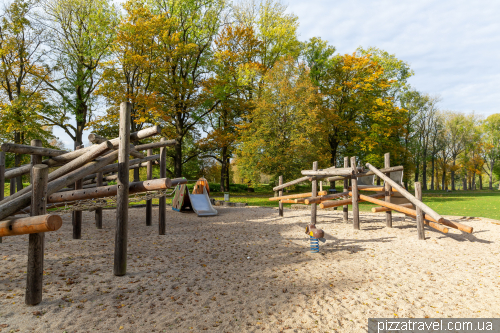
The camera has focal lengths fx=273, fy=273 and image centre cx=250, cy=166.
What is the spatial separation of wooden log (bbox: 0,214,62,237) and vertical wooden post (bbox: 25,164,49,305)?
2.72 feet

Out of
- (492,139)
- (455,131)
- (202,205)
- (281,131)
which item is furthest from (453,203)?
(492,139)

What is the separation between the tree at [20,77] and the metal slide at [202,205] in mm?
11251

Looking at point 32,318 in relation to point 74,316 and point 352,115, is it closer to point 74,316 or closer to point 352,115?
point 74,316

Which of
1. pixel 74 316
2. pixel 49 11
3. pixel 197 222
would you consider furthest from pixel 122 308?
pixel 49 11

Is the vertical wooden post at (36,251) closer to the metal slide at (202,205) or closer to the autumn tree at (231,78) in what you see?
the metal slide at (202,205)

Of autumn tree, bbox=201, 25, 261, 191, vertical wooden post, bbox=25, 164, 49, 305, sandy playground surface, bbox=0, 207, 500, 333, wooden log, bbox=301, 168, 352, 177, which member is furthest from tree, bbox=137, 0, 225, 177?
vertical wooden post, bbox=25, 164, 49, 305

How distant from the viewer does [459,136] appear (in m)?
37.6

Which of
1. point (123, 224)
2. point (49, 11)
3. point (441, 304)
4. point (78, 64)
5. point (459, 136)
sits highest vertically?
point (49, 11)

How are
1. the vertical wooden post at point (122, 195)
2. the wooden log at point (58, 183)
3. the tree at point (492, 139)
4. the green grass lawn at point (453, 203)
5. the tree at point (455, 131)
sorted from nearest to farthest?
the wooden log at point (58, 183), the vertical wooden post at point (122, 195), the green grass lawn at point (453, 203), the tree at point (455, 131), the tree at point (492, 139)

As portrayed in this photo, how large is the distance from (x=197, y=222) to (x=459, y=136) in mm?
41555

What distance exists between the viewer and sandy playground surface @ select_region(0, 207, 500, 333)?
337 centimetres

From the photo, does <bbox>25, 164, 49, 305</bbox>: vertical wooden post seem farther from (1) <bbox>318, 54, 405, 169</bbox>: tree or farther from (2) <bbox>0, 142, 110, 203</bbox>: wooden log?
(1) <bbox>318, 54, 405, 169</bbox>: tree

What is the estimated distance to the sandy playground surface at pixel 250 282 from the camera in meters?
3.37

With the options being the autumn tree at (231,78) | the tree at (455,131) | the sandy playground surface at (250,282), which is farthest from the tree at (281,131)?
the tree at (455,131)
